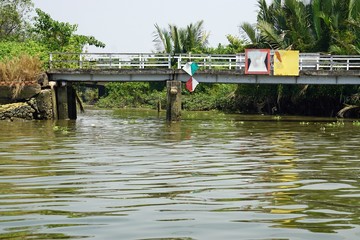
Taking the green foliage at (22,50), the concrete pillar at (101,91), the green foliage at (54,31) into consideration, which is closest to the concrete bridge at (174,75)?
the green foliage at (22,50)

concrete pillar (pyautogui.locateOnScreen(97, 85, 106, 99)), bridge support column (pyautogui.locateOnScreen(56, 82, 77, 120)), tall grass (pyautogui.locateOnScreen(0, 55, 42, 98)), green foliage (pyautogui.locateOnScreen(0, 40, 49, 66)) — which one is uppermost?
green foliage (pyautogui.locateOnScreen(0, 40, 49, 66))

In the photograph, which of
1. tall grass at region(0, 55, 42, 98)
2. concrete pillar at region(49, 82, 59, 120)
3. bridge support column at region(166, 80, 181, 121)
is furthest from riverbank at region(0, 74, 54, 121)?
bridge support column at region(166, 80, 181, 121)

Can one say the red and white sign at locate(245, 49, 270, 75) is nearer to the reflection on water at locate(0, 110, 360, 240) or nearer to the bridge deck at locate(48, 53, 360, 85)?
the bridge deck at locate(48, 53, 360, 85)

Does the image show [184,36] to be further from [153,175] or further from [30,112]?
[153,175]

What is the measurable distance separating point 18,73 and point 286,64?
14.4m

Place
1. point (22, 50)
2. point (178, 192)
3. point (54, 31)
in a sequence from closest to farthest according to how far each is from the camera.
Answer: point (178, 192)
point (22, 50)
point (54, 31)

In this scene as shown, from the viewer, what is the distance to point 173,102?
3528 cm

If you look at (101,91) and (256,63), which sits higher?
(256,63)

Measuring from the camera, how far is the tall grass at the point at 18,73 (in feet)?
115

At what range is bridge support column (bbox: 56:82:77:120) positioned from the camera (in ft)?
122

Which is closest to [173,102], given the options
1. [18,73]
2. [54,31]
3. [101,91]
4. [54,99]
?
[54,99]

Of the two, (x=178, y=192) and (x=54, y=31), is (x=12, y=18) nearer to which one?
(x=54, y=31)

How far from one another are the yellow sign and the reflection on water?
1974 cm

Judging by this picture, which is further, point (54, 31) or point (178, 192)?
point (54, 31)
